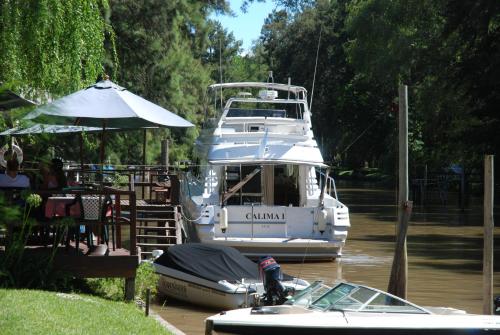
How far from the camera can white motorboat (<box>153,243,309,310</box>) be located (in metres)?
16.0

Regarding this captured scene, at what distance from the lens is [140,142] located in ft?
129

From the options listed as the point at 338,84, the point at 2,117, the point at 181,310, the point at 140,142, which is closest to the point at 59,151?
the point at 140,142

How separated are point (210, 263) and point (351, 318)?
5.99 metres

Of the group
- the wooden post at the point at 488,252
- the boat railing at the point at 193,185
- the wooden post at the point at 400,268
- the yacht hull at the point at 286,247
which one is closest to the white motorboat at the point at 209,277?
the wooden post at the point at 400,268

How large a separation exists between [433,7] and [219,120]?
16063 mm

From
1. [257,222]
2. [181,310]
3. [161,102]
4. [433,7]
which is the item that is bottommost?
[181,310]

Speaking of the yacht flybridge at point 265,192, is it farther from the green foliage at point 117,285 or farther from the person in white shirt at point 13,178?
the person in white shirt at point 13,178

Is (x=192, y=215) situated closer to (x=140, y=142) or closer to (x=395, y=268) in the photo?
(x=395, y=268)

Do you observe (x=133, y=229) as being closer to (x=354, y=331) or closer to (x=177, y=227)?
(x=354, y=331)

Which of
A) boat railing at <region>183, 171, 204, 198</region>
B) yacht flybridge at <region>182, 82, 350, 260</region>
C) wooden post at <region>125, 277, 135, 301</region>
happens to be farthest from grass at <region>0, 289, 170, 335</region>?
boat railing at <region>183, 171, 204, 198</region>

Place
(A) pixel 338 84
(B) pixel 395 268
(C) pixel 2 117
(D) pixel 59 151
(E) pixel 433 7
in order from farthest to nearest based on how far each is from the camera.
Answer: (A) pixel 338 84
(E) pixel 433 7
(D) pixel 59 151
(B) pixel 395 268
(C) pixel 2 117

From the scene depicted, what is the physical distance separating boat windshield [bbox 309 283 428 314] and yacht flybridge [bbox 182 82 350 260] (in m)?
10.4

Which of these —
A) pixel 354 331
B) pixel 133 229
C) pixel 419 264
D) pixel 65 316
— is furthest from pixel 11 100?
pixel 419 264

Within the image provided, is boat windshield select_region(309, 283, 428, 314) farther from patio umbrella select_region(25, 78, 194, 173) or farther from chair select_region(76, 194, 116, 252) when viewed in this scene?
patio umbrella select_region(25, 78, 194, 173)
